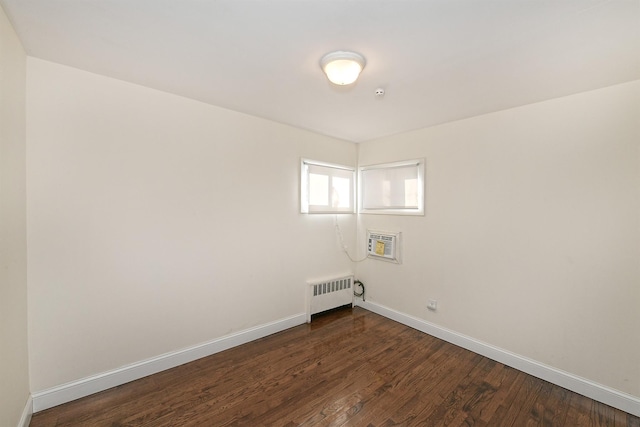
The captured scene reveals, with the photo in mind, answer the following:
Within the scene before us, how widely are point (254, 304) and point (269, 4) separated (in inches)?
103

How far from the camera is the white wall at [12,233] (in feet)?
4.44

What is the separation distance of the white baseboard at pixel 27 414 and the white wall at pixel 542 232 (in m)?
3.43

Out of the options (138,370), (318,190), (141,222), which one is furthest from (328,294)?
(141,222)

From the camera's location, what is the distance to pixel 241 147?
2.68m

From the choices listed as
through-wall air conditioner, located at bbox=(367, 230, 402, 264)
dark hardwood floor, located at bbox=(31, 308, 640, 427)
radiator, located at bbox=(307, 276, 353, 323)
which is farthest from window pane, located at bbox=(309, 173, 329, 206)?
dark hardwood floor, located at bbox=(31, 308, 640, 427)

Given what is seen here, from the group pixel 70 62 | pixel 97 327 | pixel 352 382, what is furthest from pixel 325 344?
pixel 70 62

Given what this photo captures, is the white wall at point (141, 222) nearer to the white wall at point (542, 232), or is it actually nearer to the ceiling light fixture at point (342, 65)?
the ceiling light fixture at point (342, 65)

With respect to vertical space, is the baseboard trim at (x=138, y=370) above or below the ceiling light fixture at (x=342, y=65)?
below

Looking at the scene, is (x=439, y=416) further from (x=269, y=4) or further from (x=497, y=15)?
(x=269, y=4)

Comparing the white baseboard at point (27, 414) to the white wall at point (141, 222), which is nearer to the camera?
the white baseboard at point (27, 414)

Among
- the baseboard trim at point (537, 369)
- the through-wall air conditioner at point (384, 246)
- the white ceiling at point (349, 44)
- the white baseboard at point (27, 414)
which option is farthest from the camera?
the through-wall air conditioner at point (384, 246)

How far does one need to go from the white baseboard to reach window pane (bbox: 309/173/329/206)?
2815 mm

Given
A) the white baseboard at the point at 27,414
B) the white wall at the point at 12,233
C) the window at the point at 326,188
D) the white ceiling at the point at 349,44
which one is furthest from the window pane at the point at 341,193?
the white baseboard at the point at 27,414

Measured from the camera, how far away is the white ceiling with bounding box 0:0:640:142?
128cm
